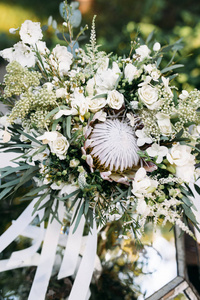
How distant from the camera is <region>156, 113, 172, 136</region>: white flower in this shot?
0.57 meters

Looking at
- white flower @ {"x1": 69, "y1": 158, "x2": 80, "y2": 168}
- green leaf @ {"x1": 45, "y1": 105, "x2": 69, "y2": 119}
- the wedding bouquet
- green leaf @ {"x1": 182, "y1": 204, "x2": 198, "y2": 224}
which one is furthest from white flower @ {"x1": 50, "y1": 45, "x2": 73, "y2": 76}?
green leaf @ {"x1": 182, "y1": 204, "x2": 198, "y2": 224}

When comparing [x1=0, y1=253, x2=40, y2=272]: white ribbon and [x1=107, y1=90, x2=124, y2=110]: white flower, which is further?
[x1=0, y1=253, x2=40, y2=272]: white ribbon

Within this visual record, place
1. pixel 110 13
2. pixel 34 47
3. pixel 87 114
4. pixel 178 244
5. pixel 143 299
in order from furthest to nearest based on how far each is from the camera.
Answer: pixel 110 13 < pixel 178 244 < pixel 143 299 < pixel 34 47 < pixel 87 114

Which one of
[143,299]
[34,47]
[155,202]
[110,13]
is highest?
[110,13]

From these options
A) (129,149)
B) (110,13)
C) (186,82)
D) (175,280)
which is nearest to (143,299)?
(175,280)

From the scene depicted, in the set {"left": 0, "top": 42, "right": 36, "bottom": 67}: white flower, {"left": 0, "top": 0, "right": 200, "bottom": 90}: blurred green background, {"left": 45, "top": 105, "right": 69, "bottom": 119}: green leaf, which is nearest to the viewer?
{"left": 45, "top": 105, "right": 69, "bottom": 119}: green leaf

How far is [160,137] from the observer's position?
1.93 feet

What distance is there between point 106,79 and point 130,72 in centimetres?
6

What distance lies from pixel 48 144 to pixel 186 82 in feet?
3.38

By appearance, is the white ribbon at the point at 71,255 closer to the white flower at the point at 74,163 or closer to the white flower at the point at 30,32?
the white flower at the point at 74,163

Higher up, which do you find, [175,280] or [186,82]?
[186,82]

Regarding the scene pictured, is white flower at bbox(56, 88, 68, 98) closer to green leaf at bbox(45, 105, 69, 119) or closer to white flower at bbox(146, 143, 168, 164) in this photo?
green leaf at bbox(45, 105, 69, 119)

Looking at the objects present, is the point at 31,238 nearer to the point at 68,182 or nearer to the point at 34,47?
the point at 68,182

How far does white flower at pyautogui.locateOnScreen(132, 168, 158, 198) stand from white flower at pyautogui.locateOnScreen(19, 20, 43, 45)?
425mm
